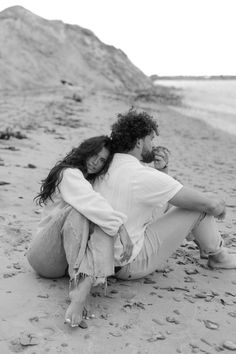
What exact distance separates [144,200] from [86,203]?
1.26 ft

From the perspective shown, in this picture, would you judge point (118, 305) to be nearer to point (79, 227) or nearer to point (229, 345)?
point (79, 227)

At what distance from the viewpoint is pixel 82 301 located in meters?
3.29

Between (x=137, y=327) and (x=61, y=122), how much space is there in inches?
402

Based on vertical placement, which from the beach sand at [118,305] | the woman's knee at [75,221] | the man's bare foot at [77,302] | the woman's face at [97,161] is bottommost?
the beach sand at [118,305]

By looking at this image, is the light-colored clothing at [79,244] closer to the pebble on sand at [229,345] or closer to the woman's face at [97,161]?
the woman's face at [97,161]

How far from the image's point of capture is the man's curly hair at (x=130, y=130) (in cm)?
360

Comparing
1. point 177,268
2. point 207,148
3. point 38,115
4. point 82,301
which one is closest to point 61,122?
point 38,115

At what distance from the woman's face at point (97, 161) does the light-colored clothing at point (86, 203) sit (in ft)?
0.34

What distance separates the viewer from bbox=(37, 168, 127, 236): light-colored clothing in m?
3.39

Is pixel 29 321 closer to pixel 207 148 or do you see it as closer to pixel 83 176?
pixel 83 176

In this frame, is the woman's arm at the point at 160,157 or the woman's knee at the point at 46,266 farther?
the woman's arm at the point at 160,157

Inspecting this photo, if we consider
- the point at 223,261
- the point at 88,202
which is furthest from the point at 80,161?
the point at 223,261

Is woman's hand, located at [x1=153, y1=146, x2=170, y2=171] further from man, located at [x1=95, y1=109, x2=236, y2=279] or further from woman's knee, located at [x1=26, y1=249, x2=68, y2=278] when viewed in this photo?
woman's knee, located at [x1=26, y1=249, x2=68, y2=278]

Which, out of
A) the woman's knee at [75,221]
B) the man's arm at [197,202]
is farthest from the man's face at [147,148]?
the woman's knee at [75,221]
